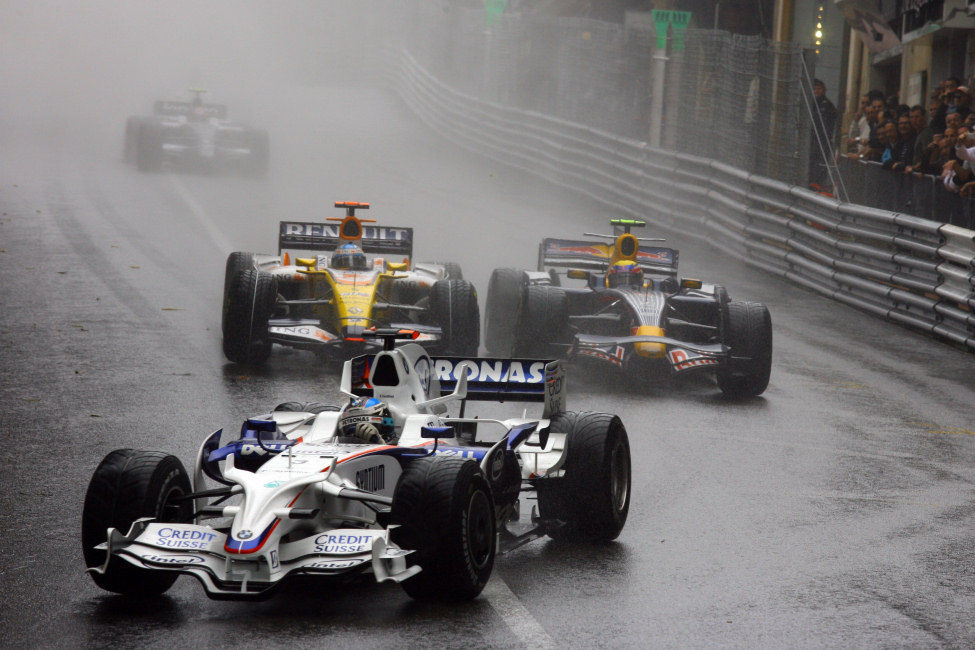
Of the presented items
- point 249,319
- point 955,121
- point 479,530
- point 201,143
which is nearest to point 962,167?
point 955,121

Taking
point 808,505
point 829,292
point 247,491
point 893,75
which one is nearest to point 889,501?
point 808,505

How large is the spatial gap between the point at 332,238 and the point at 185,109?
1706cm

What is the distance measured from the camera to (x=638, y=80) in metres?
29.7

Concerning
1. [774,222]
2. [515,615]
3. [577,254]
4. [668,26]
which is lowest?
[515,615]

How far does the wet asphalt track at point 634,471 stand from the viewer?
A: 6.57m

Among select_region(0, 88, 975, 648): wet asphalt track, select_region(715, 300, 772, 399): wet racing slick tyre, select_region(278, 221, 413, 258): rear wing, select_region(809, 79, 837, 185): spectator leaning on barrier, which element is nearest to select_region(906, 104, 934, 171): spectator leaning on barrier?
select_region(0, 88, 975, 648): wet asphalt track

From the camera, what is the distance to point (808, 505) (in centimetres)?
927

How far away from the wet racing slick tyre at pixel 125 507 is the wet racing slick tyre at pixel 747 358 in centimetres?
723

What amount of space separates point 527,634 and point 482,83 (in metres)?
32.9

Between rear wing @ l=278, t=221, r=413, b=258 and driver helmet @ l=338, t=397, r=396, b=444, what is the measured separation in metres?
7.93

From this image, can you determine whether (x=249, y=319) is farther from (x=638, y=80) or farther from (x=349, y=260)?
(x=638, y=80)

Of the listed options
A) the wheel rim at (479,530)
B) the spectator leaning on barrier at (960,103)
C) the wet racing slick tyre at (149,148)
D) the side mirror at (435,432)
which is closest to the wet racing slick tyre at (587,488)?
the side mirror at (435,432)

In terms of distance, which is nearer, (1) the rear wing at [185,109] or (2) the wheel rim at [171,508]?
(2) the wheel rim at [171,508]

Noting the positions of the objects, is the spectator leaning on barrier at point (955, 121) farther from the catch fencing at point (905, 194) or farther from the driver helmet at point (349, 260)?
the driver helmet at point (349, 260)
